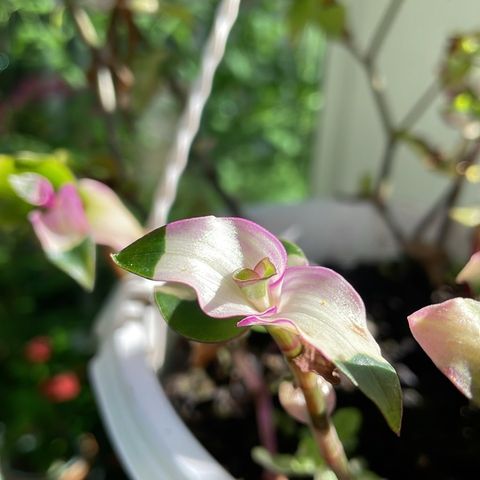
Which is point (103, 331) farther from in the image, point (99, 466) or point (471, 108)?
point (471, 108)

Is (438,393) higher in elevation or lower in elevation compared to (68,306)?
higher

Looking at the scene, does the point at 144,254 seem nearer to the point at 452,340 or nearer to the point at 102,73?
the point at 452,340

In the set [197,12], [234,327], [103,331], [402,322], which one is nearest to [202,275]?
[234,327]

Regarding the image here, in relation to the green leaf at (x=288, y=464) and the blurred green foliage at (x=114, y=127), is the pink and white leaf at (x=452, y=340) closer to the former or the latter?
the green leaf at (x=288, y=464)

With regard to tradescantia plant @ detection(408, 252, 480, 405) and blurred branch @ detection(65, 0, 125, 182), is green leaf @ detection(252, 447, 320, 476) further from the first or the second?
blurred branch @ detection(65, 0, 125, 182)

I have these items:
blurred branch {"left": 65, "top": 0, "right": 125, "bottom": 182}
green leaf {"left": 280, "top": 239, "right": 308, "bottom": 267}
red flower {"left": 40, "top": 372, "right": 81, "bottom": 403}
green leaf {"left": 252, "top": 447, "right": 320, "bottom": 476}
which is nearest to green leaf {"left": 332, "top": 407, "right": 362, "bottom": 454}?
green leaf {"left": 252, "top": 447, "right": 320, "bottom": 476}
